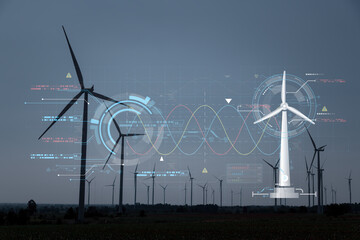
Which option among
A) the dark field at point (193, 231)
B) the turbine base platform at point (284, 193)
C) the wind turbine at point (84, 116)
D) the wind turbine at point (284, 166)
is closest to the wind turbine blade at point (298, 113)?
the wind turbine at point (284, 166)

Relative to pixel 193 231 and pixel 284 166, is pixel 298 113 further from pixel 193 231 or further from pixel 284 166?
pixel 193 231

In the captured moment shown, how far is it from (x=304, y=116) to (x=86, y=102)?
42115mm

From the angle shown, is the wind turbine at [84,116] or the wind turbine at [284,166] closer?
the wind turbine at [84,116]

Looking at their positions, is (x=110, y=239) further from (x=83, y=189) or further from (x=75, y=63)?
(x=75, y=63)

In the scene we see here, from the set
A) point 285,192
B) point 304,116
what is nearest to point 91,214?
point 285,192

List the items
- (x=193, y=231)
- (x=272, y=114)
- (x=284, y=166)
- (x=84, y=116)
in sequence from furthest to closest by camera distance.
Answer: (x=272, y=114), (x=284, y=166), (x=84, y=116), (x=193, y=231)

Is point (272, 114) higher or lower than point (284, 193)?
higher

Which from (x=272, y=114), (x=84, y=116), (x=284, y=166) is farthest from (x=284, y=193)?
(x=84, y=116)

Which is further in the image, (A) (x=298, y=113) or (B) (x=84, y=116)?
(A) (x=298, y=113)

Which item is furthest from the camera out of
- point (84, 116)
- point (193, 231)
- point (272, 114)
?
point (272, 114)

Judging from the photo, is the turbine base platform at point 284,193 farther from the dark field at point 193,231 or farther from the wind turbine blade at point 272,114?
the dark field at point 193,231

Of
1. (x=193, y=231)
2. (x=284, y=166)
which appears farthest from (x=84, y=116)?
(x=284, y=166)

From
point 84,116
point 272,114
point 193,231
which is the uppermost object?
point 272,114

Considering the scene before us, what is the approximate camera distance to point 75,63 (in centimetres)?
8412
